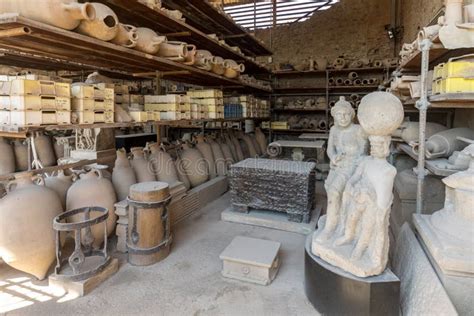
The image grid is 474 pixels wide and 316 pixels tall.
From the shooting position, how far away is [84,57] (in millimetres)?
2750

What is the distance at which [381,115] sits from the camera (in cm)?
157

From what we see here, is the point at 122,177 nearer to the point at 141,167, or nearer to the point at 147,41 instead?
the point at 141,167

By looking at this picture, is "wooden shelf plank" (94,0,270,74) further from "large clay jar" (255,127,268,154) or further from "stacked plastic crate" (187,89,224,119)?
"large clay jar" (255,127,268,154)

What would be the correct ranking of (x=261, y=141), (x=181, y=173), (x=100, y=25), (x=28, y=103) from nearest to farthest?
1. (x=28, y=103)
2. (x=100, y=25)
3. (x=181, y=173)
4. (x=261, y=141)

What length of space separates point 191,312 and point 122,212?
3.52 feet

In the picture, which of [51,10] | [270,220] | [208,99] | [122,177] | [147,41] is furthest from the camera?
[208,99]

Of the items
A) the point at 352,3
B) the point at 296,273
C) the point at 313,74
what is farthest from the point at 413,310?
the point at 352,3

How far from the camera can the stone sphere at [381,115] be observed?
5.15ft

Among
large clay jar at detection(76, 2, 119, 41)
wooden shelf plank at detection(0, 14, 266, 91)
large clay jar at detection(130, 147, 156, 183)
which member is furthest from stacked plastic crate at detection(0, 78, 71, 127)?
large clay jar at detection(130, 147, 156, 183)

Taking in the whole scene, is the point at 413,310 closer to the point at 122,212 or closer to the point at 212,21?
the point at 122,212

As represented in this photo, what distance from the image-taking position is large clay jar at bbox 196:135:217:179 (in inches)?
168

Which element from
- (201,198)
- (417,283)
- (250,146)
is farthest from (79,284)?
(250,146)

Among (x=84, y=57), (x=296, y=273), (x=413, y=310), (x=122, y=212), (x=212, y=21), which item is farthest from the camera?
(x=212, y=21)

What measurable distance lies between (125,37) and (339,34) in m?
6.31
